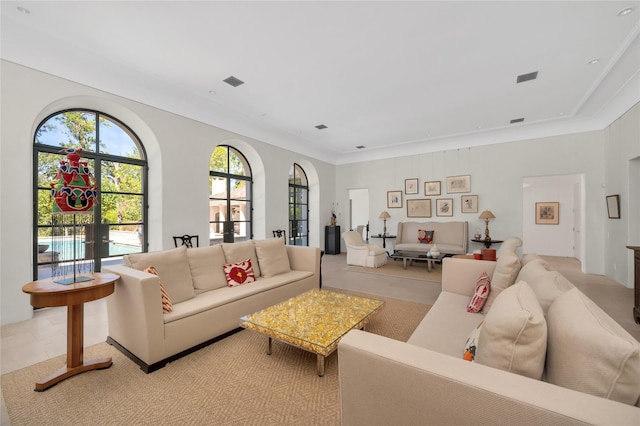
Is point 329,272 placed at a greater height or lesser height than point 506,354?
lesser

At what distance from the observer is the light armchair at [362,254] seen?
20.6 feet

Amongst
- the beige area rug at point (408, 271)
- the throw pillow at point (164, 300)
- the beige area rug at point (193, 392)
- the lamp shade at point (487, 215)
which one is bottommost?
the beige area rug at point (193, 392)

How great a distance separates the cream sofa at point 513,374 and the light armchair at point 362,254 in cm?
492

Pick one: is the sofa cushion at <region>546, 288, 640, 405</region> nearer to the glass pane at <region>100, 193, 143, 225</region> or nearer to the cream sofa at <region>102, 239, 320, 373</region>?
the cream sofa at <region>102, 239, 320, 373</region>

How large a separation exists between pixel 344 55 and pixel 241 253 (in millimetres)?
2896

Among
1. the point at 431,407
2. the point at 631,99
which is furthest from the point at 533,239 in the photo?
the point at 431,407

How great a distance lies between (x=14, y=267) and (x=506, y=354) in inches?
187

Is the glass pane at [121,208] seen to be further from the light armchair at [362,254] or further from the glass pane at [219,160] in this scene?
the light armchair at [362,254]

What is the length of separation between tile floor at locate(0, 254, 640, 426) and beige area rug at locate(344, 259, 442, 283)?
0.27m

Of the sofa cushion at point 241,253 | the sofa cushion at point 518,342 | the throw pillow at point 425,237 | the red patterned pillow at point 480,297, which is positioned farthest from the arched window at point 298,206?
the sofa cushion at point 518,342

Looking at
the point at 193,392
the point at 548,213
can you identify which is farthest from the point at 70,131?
the point at 548,213

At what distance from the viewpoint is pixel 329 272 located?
233 inches

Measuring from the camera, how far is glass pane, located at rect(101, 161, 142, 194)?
425 cm

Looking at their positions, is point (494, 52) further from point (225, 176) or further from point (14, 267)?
point (14, 267)
